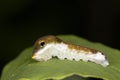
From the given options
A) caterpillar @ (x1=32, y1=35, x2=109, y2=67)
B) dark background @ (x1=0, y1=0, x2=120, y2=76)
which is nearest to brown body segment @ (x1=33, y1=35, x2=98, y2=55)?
caterpillar @ (x1=32, y1=35, x2=109, y2=67)

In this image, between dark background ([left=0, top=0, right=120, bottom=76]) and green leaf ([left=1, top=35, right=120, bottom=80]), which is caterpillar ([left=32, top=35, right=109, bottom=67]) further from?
dark background ([left=0, top=0, right=120, bottom=76])

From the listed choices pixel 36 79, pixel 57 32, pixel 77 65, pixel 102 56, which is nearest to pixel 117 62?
pixel 102 56

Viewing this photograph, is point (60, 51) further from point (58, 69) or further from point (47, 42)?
point (58, 69)

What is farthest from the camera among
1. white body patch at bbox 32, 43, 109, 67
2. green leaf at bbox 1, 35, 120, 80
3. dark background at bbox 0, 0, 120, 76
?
dark background at bbox 0, 0, 120, 76

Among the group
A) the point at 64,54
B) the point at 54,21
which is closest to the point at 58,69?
the point at 64,54

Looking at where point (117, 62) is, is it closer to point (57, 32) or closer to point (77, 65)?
point (77, 65)

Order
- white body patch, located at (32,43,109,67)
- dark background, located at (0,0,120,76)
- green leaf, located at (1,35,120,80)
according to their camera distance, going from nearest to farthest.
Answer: green leaf, located at (1,35,120,80) → white body patch, located at (32,43,109,67) → dark background, located at (0,0,120,76)
